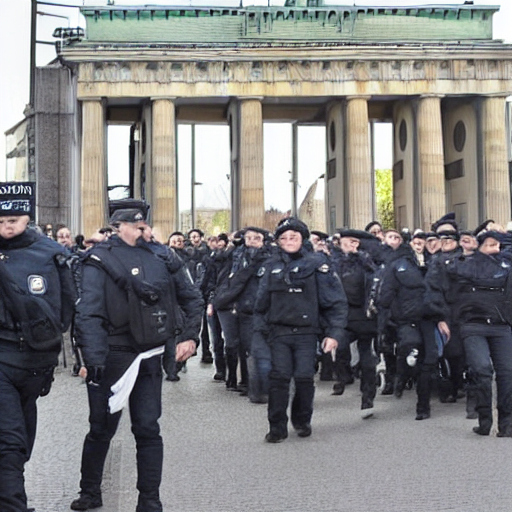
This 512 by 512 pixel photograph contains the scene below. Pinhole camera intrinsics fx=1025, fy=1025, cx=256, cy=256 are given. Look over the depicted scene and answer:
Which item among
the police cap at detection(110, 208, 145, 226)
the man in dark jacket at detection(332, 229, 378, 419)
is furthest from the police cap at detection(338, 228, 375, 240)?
the police cap at detection(110, 208, 145, 226)

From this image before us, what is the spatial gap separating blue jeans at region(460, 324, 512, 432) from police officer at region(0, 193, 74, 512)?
16.2 ft

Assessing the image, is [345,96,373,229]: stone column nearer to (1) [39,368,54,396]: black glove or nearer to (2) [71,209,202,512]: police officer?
(2) [71,209,202,512]: police officer

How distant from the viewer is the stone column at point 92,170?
42688 mm

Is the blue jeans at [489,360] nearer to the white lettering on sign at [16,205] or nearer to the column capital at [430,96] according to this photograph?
the white lettering on sign at [16,205]

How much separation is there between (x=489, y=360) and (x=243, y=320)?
3.75 m

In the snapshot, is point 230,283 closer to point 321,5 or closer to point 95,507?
point 95,507

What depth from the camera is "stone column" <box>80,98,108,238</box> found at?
4269cm

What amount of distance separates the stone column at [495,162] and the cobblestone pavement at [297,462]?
109 feet

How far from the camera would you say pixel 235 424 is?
10.6m

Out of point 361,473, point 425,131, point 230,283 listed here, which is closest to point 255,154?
point 425,131

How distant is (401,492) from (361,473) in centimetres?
72

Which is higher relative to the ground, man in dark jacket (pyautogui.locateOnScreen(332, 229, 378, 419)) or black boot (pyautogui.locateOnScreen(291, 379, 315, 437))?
man in dark jacket (pyautogui.locateOnScreen(332, 229, 378, 419))

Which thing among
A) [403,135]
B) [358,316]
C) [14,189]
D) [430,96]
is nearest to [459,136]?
[403,135]

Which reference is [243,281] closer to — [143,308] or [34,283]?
[143,308]
